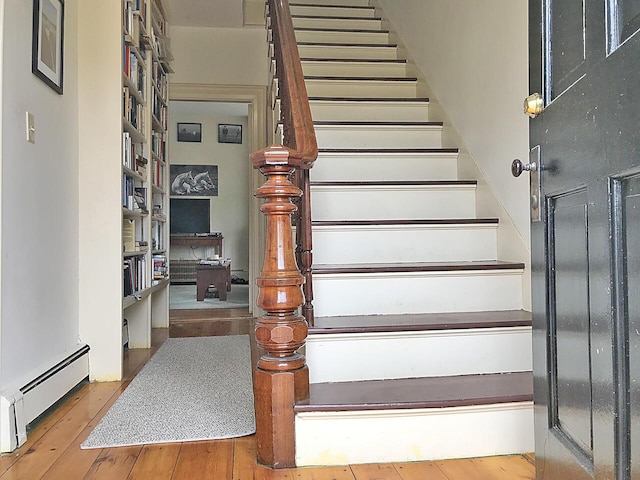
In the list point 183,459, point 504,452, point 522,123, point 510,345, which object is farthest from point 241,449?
point 522,123

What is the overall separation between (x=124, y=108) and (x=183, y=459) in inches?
80.5

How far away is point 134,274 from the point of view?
10.4 feet

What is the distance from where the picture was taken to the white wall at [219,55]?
5.02 metres

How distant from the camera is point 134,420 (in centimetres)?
193

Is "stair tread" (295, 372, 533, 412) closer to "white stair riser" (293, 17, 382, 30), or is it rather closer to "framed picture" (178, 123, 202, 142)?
"white stair riser" (293, 17, 382, 30)

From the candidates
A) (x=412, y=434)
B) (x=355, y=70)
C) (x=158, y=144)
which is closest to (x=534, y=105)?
(x=412, y=434)

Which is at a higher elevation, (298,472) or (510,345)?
(510,345)

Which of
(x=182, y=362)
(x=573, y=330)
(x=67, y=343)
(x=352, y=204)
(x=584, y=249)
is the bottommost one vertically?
(x=182, y=362)

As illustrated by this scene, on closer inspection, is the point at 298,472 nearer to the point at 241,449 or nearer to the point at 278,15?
the point at 241,449

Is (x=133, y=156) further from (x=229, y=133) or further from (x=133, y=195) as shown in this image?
(x=229, y=133)

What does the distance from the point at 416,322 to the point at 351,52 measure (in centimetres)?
296

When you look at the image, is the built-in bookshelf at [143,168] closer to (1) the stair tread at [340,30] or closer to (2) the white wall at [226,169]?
(1) the stair tread at [340,30]

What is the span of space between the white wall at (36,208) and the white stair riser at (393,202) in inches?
45.8

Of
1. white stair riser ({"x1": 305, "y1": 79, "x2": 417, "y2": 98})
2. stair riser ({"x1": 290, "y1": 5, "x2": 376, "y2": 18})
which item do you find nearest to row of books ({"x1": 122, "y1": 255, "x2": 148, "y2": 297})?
white stair riser ({"x1": 305, "y1": 79, "x2": 417, "y2": 98})
